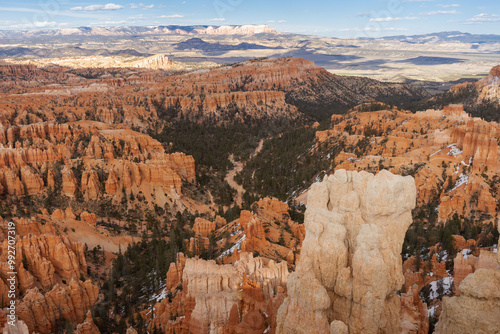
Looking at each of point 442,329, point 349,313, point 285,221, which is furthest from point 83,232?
point 442,329

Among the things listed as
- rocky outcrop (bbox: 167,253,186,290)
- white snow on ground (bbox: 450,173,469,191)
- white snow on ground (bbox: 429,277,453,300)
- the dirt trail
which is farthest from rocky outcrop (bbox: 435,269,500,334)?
the dirt trail

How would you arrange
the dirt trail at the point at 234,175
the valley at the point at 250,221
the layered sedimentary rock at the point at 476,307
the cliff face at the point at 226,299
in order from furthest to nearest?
the dirt trail at the point at 234,175, the cliff face at the point at 226,299, the valley at the point at 250,221, the layered sedimentary rock at the point at 476,307

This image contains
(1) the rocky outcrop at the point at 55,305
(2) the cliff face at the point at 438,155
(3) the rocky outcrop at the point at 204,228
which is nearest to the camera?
(1) the rocky outcrop at the point at 55,305

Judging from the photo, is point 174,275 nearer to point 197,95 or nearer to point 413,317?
point 413,317

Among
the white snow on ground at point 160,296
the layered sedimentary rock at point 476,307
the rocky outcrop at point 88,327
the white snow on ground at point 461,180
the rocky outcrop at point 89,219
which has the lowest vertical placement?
the rocky outcrop at point 89,219

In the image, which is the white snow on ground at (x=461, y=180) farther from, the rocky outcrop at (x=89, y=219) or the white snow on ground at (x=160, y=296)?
the rocky outcrop at (x=89, y=219)

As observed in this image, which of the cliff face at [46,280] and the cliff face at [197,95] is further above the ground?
the cliff face at [197,95]

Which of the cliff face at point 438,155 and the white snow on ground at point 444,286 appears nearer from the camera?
the white snow on ground at point 444,286

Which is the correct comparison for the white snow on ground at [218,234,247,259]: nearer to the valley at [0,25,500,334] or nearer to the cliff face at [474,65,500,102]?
the valley at [0,25,500,334]

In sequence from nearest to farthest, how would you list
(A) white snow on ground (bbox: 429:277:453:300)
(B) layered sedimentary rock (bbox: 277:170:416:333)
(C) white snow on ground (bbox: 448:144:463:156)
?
(B) layered sedimentary rock (bbox: 277:170:416:333)
(A) white snow on ground (bbox: 429:277:453:300)
(C) white snow on ground (bbox: 448:144:463:156)

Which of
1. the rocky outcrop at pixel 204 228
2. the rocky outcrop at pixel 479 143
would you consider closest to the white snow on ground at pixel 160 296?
the rocky outcrop at pixel 204 228
